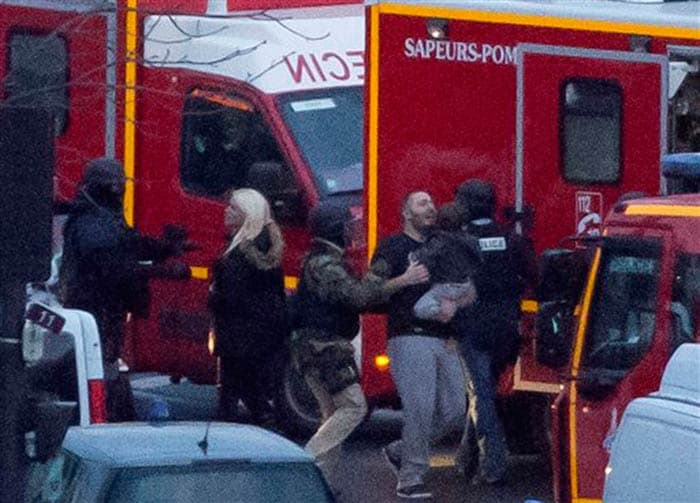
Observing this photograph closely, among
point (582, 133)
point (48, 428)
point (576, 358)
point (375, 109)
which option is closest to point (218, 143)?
point (375, 109)

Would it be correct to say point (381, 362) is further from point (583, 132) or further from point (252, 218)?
point (583, 132)

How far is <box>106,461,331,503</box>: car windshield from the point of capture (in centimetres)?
739

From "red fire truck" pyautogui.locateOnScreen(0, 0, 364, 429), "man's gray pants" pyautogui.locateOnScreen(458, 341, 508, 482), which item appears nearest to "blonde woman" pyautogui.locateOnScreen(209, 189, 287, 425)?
"man's gray pants" pyautogui.locateOnScreen(458, 341, 508, 482)

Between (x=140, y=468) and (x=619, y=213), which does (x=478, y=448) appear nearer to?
(x=619, y=213)

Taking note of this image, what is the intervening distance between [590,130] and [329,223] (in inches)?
109

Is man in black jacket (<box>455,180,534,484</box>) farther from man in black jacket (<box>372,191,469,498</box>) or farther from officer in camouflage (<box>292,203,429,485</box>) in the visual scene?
officer in camouflage (<box>292,203,429,485</box>)

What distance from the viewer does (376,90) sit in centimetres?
1297

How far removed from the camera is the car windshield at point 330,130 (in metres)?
14.4

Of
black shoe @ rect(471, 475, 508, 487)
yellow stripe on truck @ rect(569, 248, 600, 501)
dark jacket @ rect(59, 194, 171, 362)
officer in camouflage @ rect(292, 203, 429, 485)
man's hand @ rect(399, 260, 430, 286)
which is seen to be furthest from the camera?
black shoe @ rect(471, 475, 508, 487)

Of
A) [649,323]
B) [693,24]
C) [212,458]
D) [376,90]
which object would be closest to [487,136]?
[376,90]

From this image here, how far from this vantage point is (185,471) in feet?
24.5

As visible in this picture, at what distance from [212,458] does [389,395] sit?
592 cm

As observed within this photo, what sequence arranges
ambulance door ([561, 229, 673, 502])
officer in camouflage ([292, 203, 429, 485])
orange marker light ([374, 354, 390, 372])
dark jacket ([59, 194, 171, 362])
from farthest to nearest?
orange marker light ([374, 354, 390, 372]) → dark jacket ([59, 194, 171, 362]) → officer in camouflage ([292, 203, 429, 485]) → ambulance door ([561, 229, 673, 502])

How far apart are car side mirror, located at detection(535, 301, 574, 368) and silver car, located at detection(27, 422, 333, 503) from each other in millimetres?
2436
